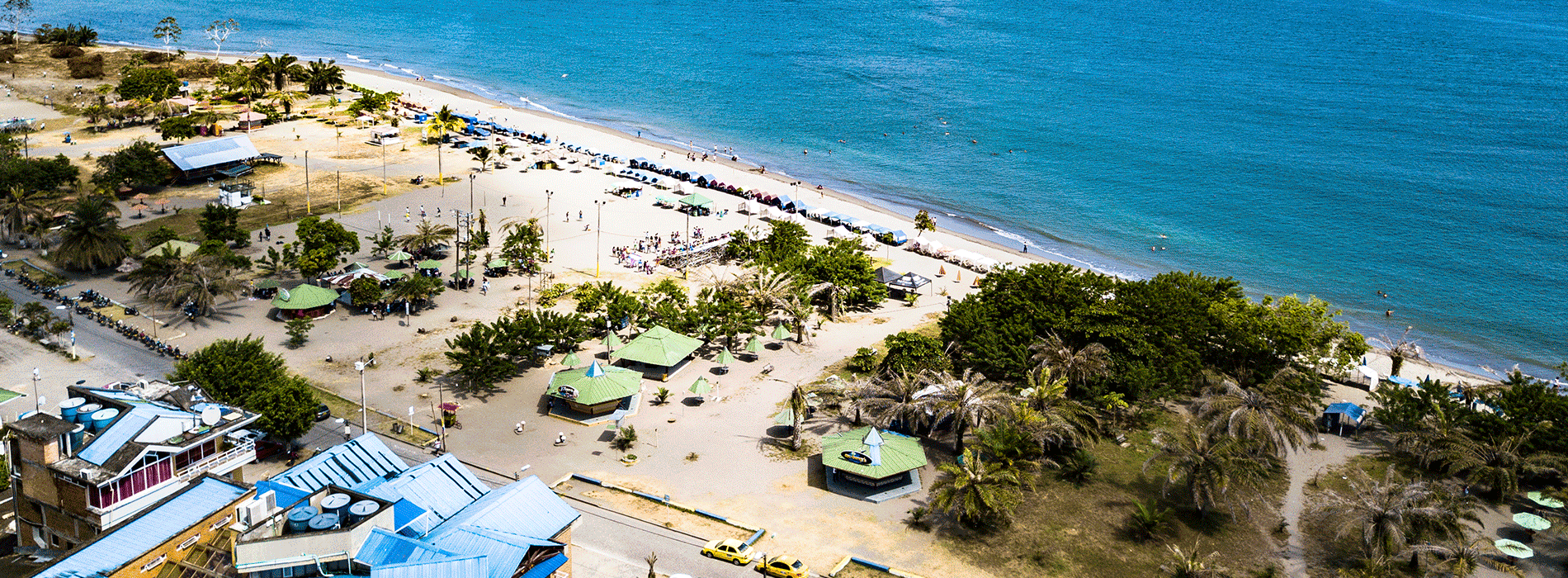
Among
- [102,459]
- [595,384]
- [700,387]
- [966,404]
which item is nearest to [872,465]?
[966,404]

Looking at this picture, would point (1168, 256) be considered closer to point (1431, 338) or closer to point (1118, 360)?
point (1431, 338)

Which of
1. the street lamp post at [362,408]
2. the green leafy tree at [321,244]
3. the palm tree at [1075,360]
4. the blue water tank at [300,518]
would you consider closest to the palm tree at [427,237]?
the green leafy tree at [321,244]

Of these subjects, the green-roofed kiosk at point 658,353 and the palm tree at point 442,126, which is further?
the palm tree at point 442,126

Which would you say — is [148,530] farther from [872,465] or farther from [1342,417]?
[1342,417]

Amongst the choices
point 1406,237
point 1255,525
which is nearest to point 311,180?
point 1255,525

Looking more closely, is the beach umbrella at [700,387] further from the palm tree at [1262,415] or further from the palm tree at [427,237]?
the palm tree at [427,237]

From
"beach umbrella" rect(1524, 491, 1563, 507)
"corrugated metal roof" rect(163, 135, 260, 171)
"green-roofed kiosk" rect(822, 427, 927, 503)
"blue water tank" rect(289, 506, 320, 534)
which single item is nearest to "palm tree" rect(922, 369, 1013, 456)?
"green-roofed kiosk" rect(822, 427, 927, 503)

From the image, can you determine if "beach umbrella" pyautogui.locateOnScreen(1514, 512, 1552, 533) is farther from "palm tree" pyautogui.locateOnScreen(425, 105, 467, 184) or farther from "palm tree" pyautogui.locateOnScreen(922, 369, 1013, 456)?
"palm tree" pyautogui.locateOnScreen(425, 105, 467, 184)
